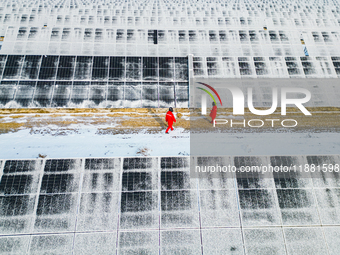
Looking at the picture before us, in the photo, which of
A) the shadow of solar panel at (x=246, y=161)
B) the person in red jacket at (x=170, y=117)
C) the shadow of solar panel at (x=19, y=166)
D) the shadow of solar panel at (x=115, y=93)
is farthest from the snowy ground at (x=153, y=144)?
the shadow of solar panel at (x=115, y=93)

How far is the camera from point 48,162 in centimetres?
924

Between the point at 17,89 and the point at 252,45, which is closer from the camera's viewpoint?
the point at 17,89

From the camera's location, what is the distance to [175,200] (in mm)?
8789

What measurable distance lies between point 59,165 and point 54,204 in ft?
5.52

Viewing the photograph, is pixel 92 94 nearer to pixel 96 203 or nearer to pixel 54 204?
pixel 54 204

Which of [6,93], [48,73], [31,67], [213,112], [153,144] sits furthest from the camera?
[31,67]

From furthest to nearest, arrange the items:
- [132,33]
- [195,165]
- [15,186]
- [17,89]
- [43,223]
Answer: [132,33]
[17,89]
[195,165]
[15,186]
[43,223]

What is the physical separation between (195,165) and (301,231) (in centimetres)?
516

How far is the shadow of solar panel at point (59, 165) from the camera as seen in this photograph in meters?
9.13

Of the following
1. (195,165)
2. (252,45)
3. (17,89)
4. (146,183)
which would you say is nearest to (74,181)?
(146,183)

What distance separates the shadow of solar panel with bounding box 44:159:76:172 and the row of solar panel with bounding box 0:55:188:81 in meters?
5.90

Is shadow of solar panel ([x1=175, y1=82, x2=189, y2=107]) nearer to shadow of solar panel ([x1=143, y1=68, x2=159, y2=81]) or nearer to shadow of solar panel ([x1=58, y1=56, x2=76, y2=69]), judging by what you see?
shadow of solar panel ([x1=143, y1=68, x2=159, y2=81])

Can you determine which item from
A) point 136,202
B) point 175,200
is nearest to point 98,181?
point 136,202

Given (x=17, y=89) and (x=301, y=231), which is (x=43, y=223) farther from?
(x=301, y=231)
